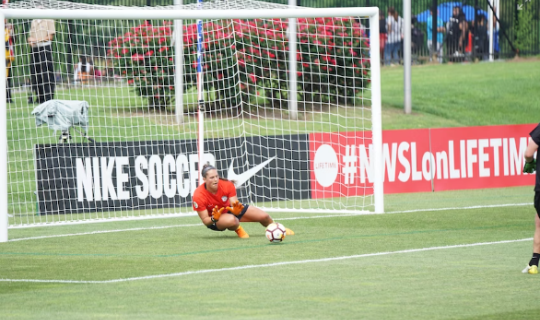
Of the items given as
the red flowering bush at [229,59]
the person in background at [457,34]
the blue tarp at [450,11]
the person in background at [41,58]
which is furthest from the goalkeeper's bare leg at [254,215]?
the person in background at [457,34]

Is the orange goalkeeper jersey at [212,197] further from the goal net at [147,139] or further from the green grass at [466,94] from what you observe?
the green grass at [466,94]

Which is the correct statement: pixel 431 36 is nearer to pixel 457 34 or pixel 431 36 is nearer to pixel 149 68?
pixel 457 34

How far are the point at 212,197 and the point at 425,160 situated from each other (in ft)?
28.6

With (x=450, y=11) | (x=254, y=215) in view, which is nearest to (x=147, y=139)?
(x=254, y=215)

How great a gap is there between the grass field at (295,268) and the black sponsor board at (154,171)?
1.11 meters

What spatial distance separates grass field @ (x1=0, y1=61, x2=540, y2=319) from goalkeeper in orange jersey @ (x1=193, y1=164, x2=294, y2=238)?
0.30 m

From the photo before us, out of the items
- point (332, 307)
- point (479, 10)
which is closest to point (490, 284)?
point (332, 307)

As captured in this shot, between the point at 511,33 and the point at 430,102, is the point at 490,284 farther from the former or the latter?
the point at 511,33

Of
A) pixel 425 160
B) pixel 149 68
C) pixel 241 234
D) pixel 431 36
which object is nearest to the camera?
pixel 241 234

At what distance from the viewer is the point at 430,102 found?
30.4 meters

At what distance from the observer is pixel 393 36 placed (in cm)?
3328

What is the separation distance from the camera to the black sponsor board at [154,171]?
57.6 feet

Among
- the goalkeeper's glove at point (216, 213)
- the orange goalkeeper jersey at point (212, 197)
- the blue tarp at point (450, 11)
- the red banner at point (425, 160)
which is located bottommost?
the red banner at point (425, 160)

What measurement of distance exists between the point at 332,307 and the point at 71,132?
469 inches
